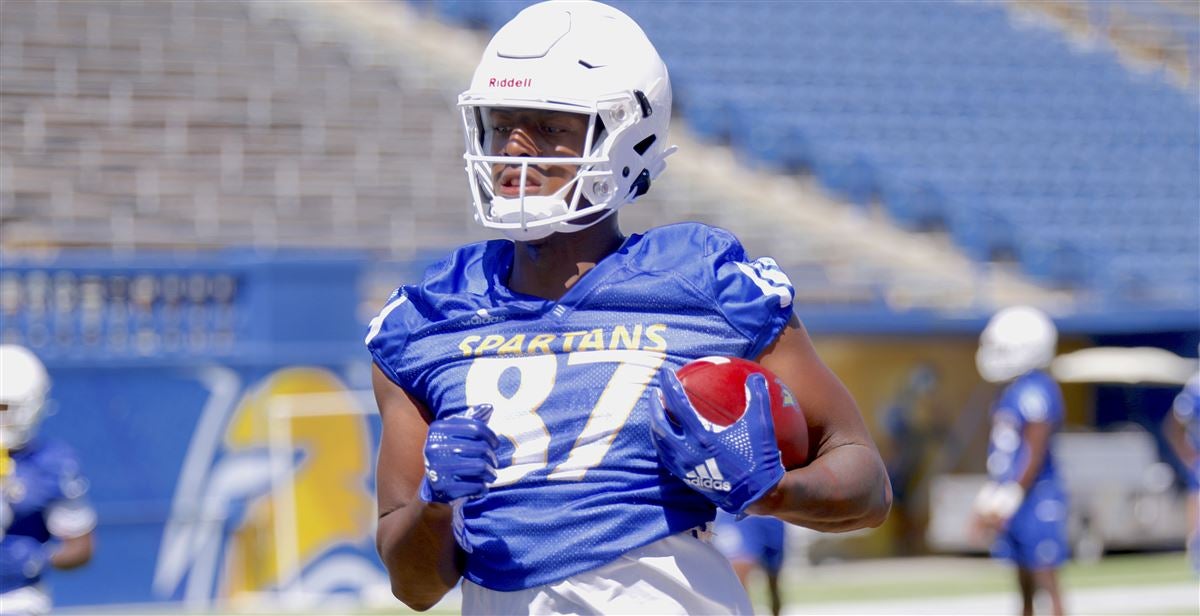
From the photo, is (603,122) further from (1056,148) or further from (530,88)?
(1056,148)

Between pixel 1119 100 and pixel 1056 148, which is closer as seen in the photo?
pixel 1056 148

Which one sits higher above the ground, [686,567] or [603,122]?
[603,122]

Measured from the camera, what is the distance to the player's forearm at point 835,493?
2428 millimetres

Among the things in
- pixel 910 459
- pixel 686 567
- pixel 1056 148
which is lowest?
pixel 910 459

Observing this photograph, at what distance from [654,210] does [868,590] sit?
16.2 feet

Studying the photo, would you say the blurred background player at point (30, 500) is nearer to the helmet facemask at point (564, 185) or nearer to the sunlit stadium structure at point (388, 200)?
the helmet facemask at point (564, 185)

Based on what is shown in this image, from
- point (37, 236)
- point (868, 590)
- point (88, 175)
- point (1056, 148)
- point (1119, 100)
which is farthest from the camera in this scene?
point (1119, 100)

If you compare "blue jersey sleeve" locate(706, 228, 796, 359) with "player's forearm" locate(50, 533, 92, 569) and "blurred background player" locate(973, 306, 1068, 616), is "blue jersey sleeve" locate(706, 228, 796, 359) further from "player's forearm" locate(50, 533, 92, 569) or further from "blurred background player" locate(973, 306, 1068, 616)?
"blurred background player" locate(973, 306, 1068, 616)

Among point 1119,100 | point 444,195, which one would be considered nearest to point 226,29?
point 444,195

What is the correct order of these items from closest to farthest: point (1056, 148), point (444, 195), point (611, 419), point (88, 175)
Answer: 1. point (611, 419)
2. point (88, 175)
3. point (444, 195)
4. point (1056, 148)

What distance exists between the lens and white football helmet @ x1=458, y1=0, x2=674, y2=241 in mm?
2584

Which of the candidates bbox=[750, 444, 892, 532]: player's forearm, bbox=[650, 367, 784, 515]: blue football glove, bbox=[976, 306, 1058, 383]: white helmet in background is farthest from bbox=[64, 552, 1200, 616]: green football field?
bbox=[650, 367, 784, 515]: blue football glove

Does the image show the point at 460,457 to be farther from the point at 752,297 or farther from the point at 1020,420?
the point at 1020,420

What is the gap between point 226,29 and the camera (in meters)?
15.3
